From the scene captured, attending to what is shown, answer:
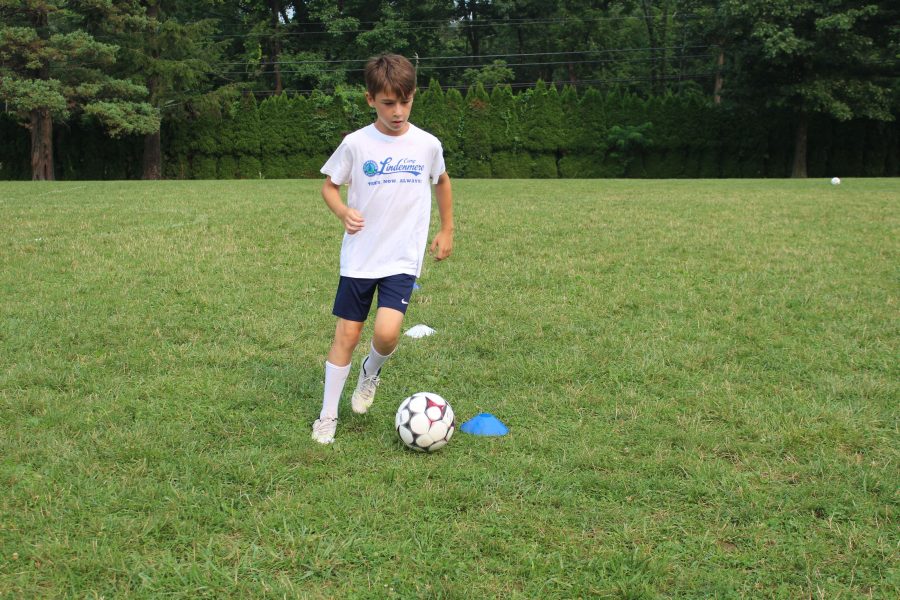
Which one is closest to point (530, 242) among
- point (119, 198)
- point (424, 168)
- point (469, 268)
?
point (469, 268)

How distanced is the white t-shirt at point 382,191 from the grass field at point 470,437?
35.0 inches

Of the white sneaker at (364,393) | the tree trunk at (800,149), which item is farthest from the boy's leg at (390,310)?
the tree trunk at (800,149)

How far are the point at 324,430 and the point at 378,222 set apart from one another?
1.09 meters

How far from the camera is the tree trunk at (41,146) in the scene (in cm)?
2950

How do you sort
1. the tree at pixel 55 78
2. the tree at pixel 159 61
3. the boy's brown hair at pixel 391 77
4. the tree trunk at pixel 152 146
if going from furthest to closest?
1. the tree trunk at pixel 152 146
2. the tree at pixel 159 61
3. the tree at pixel 55 78
4. the boy's brown hair at pixel 391 77

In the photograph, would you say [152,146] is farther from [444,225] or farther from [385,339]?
[385,339]

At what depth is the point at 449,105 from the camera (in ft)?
110

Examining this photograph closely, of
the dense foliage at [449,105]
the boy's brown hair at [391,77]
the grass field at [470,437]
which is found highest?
the dense foliage at [449,105]

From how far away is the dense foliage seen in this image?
2875 cm

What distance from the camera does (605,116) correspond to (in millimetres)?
33156

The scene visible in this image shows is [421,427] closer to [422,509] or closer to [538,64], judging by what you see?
[422,509]

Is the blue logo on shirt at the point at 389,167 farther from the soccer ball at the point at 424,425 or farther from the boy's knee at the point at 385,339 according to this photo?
the soccer ball at the point at 424,425

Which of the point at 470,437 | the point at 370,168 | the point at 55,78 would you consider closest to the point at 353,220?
the point at 370,168

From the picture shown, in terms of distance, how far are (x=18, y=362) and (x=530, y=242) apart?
21.2ft
